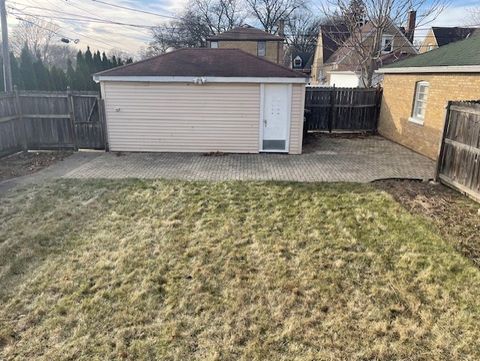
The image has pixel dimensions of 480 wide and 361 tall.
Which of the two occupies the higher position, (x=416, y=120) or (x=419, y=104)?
(x=419, y=104)

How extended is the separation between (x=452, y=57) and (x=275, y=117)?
17.4ft

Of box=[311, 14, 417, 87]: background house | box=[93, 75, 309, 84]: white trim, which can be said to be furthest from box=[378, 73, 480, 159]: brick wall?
box=[311, 14, 417, 87]: background house

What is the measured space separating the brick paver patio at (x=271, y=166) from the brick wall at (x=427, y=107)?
0.59 m

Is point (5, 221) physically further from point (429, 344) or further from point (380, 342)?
point (429, 344)

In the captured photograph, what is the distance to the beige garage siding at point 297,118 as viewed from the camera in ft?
34.2

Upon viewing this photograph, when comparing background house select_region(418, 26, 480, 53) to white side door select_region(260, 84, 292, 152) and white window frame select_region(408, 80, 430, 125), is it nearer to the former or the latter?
white window frame select_region(408, 80, 430, 125)

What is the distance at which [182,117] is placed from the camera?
1076cm

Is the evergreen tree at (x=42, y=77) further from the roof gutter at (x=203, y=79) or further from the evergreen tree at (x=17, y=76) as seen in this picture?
the roof gutter at (x=203, y=79)

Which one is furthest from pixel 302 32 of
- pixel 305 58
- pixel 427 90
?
pixel 427 90

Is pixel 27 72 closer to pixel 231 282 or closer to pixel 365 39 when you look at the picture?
pixel 231 282

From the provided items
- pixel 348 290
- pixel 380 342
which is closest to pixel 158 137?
pixel 348 290

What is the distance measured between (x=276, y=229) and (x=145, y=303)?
2.45 meters

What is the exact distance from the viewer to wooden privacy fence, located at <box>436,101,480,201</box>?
6.84 meters

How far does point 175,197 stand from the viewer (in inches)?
278
